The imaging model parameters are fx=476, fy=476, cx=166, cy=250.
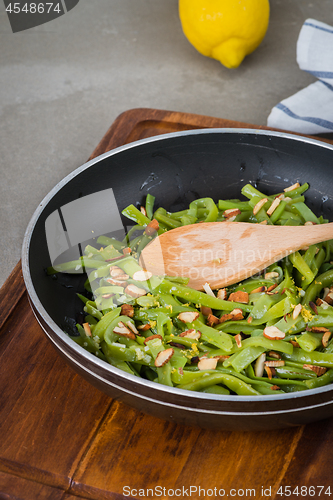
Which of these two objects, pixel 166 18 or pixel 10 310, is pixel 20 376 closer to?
pixel 10 310

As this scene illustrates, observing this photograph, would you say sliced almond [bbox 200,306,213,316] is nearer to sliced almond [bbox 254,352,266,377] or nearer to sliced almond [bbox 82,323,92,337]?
sliced almond [bbox 254,352,266,377]

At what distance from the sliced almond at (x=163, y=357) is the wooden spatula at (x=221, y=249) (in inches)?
11.2

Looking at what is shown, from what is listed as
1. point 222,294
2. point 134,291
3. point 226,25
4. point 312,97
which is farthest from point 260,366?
point 226,25

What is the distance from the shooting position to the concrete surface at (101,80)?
217 cm

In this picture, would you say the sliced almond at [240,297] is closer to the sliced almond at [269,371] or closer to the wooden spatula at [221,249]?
the wooden spatula at [221,249]

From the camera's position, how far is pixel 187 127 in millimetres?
1766

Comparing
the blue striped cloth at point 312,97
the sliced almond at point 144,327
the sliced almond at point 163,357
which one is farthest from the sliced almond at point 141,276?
the blue striped cloth at point 312,97

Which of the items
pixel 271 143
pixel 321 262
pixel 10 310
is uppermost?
pixel 271 143

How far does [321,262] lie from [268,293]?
8.9 inches

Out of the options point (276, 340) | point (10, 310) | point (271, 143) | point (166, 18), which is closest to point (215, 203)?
point (271, 143)

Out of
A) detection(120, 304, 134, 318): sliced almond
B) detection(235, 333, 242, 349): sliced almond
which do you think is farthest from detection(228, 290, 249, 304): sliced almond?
detection(120, 304, 134, 318): sliced almond

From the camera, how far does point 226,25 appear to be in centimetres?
198

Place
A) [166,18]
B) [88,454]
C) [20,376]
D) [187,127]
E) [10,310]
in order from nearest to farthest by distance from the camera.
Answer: [88,454] < [20,376] < [10,310] < [187,127] < [166,18]

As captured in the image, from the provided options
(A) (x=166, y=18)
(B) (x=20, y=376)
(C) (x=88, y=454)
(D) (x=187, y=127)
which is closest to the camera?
(C) (x=88, y=454)
